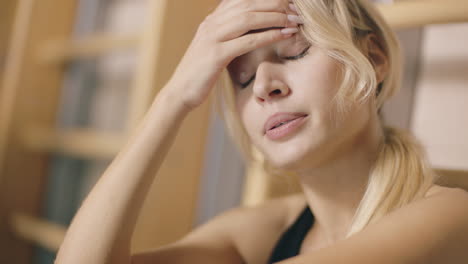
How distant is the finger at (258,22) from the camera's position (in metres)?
0.72

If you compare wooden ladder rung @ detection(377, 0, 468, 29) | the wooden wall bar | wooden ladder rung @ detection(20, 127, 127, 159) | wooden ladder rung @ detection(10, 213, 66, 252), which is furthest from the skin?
the wooden wall bar

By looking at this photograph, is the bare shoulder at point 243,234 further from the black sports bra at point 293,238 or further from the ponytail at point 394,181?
the ponytail at point 394,181

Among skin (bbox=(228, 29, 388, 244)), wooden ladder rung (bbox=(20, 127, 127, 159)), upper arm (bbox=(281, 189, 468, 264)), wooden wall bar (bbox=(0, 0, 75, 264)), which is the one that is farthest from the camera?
wooden wall bar (bbox=(0, 0, 75, 264))

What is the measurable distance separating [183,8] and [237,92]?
0.50 m

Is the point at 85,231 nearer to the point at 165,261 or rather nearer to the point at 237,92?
the point at 165,261

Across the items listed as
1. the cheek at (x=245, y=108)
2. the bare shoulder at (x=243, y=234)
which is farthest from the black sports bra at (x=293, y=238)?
the cheek at (x=245, y=108)

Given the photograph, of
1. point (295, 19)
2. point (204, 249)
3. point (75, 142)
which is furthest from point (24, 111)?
point (295, 19)

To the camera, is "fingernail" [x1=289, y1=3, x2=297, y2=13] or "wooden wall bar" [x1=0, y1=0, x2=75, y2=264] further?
"wooden wall bar" [x1=0, y1=0, x2=75, y2=264]

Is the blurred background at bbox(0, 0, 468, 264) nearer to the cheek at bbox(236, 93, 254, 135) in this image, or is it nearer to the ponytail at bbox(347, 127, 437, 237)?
the ponytail at bbox(347, 127, 437, 237)

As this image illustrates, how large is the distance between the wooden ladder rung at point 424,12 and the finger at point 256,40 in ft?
0.95

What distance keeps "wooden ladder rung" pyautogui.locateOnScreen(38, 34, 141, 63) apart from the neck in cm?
80

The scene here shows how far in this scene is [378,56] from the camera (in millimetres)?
814

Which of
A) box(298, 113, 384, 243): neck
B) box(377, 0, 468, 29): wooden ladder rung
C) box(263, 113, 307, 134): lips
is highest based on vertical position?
box(377, 0, 468, 29): wooden ladder rung

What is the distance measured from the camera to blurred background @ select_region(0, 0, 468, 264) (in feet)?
3.18
